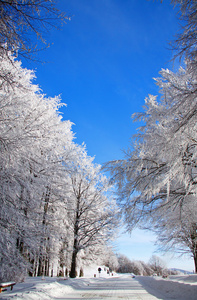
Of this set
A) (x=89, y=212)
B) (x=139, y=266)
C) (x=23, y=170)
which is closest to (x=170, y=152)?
(x=23, y=170)

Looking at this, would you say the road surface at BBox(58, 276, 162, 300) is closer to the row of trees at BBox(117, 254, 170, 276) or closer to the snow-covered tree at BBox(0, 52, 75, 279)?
the snow-covered tree at BBox(0, 52, 75, 279)

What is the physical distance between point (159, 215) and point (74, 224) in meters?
8.81

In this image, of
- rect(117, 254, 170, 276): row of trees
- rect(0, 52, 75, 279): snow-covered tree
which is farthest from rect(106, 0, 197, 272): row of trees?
rect(117, 254, 170, 276): row of trees

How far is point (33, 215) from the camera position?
377 inches

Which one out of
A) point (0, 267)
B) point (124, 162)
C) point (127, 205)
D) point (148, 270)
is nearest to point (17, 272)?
point (0, 267)

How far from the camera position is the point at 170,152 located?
17.3ft

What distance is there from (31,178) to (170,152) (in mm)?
5777

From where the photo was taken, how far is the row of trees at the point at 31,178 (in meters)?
4.59

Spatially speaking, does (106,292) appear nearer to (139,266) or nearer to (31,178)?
(31,178)

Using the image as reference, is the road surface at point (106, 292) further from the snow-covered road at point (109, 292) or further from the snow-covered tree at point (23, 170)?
the snow-covered tree at point (23, 170)

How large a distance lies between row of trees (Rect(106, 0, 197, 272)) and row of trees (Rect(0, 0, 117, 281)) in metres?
1.38

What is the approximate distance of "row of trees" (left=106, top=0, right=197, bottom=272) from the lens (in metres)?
4.00

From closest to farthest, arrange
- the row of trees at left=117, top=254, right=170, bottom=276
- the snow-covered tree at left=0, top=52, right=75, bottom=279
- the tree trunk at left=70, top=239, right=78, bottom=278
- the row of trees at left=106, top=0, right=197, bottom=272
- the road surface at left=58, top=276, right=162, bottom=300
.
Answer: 1. the row of trees at left=106, top=0, right=197, bottom=272
2. the snow-covered tree at left=0, top=52, right=75, bottom=279
3. the road surface at left=58, top=276, right=162, bottom=300
4. the tree trunk at left=70, top=239, right=78, bottom=278
5. the row of trees at left=117, top=254, right=170, bottom=276

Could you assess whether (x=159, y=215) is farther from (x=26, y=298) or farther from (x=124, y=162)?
(x=26, y=298)
